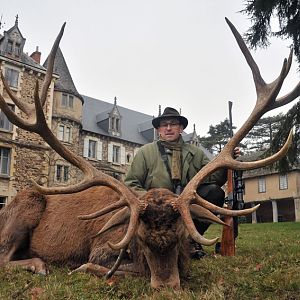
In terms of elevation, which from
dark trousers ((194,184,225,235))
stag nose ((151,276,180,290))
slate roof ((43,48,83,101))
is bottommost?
stag nose ((151,276,180,290))

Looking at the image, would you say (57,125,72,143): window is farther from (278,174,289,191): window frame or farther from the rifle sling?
the rifle sling

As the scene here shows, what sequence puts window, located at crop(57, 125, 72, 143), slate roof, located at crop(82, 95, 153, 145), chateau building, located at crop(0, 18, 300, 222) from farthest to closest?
1. slate roof, located at crop(82, 95, 153, 145)
2. window, located at crop(57, 125, 72, 143)
3. chateau building, located at crop(0, 18, 300, 222)

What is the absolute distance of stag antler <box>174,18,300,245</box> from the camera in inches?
165

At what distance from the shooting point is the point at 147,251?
407 cm

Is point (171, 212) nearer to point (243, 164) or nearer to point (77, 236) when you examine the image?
point (243, 164)

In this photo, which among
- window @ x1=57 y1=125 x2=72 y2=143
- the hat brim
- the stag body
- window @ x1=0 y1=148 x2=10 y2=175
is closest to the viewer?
the stag body

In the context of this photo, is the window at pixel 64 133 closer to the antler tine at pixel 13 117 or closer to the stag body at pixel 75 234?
the stag body at pixel 75 234

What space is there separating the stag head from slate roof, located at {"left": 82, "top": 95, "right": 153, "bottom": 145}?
A: 3443cm

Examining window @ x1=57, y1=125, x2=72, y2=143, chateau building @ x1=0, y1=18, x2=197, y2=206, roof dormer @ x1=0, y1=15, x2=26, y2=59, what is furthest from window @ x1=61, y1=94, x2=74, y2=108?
roof dormer @ x1=0, y1=15, x2=26, y2=59

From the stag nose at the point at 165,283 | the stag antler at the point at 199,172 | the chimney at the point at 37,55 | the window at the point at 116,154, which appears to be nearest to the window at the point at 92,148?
the window at the point at 116,154

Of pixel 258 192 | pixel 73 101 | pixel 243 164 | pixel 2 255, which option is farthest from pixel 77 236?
pixel 258 192

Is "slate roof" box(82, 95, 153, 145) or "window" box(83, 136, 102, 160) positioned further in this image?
"slate roof" box(82, 95, 153, 145)

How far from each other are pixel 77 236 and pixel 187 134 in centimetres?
4660

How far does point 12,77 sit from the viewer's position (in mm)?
30469
